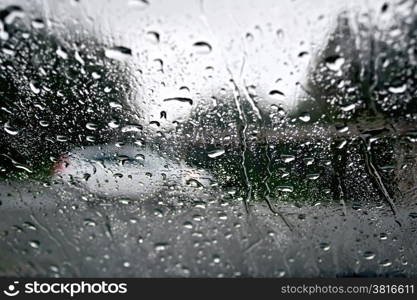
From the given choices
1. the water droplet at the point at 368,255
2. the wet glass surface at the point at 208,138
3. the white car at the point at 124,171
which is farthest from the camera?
the water droplet at the point at 368,255

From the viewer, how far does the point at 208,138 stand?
167 cm

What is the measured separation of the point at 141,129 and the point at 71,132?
31cm

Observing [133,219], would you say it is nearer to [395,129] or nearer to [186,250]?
[186,250]

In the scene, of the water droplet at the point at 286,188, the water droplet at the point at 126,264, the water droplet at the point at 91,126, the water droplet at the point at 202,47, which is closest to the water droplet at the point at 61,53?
the water droplet at the point at 91,126

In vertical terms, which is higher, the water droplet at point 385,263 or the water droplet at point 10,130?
the water droplet at point 10,130

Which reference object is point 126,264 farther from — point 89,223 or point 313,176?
point 313,176

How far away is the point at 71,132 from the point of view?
1.62m

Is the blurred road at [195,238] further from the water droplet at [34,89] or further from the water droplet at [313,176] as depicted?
the water droplet at [34,89]

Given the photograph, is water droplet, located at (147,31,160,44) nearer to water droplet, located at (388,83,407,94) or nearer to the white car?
the white car

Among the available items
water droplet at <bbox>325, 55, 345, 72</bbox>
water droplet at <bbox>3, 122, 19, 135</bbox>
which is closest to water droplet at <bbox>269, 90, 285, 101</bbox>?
water droplet at <bbox>325, 55, 345, 72</bbox>

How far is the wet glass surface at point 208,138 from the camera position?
1440 millimetres

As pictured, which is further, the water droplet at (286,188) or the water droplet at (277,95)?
the water droplet at (286,188)

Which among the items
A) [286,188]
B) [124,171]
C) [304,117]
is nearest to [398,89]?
[304,117]

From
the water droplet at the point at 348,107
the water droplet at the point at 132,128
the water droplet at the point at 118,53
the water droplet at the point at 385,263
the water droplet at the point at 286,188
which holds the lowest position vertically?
the water droplet at the point at 385,263
